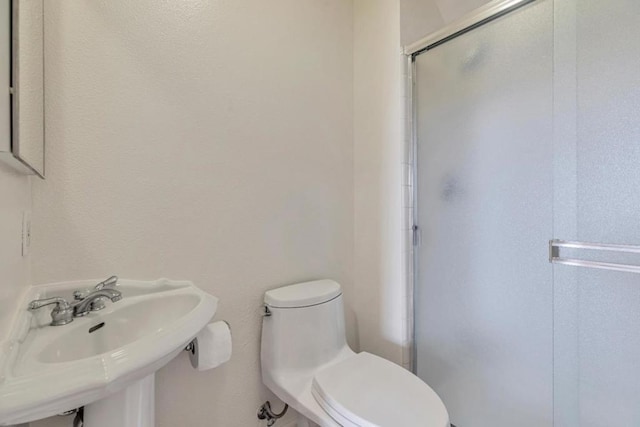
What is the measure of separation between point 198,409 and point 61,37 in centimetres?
132

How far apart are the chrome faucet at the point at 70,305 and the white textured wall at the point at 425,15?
1.53m

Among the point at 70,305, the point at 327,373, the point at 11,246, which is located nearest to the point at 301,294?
the point at 327,373

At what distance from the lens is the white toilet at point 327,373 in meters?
0.94

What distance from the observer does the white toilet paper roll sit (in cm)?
99

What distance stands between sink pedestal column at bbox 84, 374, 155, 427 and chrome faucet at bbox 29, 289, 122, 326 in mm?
225

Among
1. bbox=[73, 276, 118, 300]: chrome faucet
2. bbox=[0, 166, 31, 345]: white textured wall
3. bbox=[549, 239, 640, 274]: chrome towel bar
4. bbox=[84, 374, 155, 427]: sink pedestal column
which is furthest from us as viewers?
bbox=[549, 239, 640, 274]: chrome towel bar

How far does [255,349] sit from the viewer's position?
4.17 feet

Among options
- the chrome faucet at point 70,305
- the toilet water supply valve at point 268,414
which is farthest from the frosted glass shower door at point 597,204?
the chrome faucet at point 70,305

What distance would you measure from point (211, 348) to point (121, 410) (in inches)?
11.9

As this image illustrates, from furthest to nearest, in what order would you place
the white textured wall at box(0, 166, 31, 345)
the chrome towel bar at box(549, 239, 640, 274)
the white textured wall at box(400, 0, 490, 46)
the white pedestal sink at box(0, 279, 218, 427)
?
the white textured wall at box(400, 0, 490, 46) → the chrome towel bar at box(549, 239, 640, 274) → the white textured wall at box(0, 166, 31, 345) → the white pedestal sink at box(0, 279, 218, 427)

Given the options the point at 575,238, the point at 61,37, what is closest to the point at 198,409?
the point at 61,37

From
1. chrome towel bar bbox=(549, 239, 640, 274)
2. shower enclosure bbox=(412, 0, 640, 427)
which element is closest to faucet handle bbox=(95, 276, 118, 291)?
shower enclosure bbox=(412, 0, 640, 427)

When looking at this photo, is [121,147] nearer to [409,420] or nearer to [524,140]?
[409,420]

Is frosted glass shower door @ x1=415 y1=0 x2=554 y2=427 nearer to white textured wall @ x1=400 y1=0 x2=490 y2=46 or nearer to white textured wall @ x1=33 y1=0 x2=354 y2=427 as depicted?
white textured wall @ x1=400 y1=0 x2=490 y2=46
